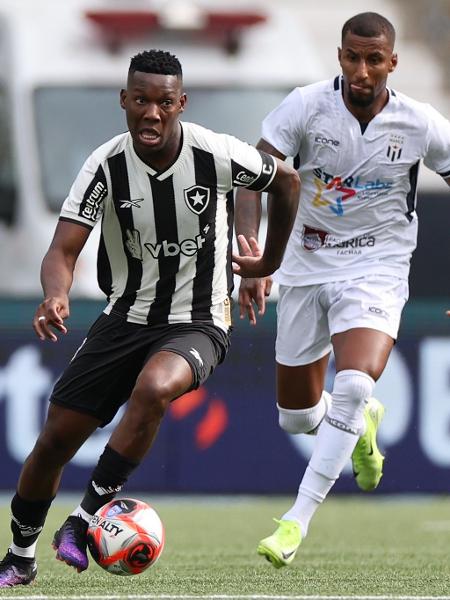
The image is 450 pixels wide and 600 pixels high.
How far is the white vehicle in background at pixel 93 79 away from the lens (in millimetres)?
13805

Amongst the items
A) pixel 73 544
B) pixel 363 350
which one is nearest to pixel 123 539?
pixel 73 544

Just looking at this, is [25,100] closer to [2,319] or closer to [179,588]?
[2,319]

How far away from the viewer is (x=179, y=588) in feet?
21.5

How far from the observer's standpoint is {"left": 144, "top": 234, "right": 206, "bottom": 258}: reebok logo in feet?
21.7

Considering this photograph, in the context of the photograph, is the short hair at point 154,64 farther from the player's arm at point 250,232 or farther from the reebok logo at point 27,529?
the reebok logo at point 27,529

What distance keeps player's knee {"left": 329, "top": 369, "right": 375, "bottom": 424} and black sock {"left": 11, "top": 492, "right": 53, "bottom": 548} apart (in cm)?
134

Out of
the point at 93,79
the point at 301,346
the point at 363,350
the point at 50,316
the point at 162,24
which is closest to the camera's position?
the point at 50,316

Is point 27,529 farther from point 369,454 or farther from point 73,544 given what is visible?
point 369,454

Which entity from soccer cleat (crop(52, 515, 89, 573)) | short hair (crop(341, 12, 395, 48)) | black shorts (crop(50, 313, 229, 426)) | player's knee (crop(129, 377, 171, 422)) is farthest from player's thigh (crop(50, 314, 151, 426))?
short hair (crop(341, 12, 395, 48))

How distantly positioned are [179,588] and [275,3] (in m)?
15.1

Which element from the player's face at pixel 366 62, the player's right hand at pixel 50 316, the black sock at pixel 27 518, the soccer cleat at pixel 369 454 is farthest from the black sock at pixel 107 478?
the player's face at pixel 366 62

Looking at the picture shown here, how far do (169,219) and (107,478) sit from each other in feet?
3.65

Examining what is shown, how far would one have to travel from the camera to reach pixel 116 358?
6590 millimetres

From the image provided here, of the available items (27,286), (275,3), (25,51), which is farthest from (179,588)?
(275,3)
